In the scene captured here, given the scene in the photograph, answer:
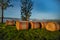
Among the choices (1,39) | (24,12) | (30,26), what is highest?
(24,12)

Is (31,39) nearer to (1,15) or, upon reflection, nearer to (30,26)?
(30,26)

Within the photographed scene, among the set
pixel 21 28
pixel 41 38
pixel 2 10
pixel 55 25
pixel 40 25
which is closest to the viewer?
pixel 41 38

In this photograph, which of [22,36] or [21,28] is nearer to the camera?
[22,36]

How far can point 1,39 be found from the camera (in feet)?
17.6

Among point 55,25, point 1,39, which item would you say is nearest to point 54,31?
point 55,25

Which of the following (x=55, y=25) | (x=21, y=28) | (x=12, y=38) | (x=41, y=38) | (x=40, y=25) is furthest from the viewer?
(x=40, y=25)

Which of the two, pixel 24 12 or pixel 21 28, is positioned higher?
pixel 24 12

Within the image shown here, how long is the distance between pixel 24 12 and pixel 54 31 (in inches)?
501

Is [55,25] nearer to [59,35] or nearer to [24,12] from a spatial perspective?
[59,35]

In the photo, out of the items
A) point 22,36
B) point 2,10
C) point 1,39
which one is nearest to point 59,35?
point 22,36

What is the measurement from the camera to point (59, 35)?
5.04 metres

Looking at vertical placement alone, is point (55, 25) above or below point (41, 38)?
above

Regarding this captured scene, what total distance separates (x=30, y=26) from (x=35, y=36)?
1.67 metres

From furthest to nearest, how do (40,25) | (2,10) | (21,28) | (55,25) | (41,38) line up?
(2,10) < (40,25) < (21,28) < (55,25) < (41,38)
